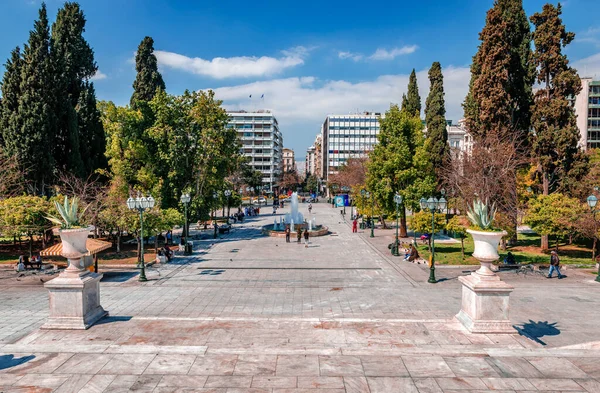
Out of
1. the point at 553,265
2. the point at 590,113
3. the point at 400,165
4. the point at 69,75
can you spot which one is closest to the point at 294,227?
the point at 400,165

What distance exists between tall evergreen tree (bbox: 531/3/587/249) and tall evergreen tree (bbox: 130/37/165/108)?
33627 millimetres

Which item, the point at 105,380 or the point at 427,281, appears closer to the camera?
the point at 105,380

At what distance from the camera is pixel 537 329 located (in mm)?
10648

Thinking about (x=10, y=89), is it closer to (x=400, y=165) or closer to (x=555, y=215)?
(x=400, y=165)

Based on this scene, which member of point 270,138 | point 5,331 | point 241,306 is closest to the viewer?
point 5,331

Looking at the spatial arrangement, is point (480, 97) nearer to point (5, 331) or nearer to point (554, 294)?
point (554, 294)

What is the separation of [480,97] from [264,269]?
1939 centimetres

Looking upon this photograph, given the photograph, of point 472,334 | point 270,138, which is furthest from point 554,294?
point 270,138

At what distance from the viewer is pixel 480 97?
2659 cm

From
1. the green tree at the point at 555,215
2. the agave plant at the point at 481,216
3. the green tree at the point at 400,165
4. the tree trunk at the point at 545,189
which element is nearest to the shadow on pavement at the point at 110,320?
the agave plant at the point at 481,216

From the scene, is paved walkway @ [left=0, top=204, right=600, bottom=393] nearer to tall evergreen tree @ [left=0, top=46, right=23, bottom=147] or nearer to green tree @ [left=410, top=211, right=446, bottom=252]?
green tree @ [left=410, top=211, right=446, bottom=252]

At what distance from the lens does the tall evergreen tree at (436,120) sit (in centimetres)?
3753

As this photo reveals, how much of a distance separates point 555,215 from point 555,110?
26.0 ft

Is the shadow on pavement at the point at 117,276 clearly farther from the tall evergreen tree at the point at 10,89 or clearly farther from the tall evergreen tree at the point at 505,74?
the tall evergreen tree at the point at 505,74
